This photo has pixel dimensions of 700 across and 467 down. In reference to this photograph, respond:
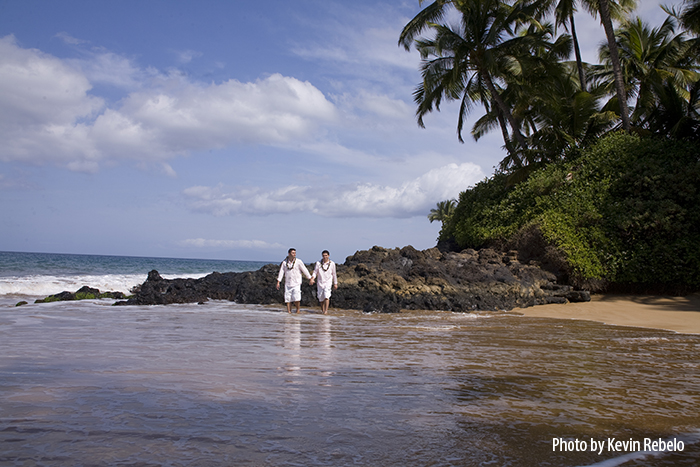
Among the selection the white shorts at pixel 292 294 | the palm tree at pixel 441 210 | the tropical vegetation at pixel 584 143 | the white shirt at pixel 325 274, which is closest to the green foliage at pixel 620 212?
the tropical vegetation at pixel 584 143

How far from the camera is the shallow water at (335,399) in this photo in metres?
2.68

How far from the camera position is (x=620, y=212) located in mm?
15023

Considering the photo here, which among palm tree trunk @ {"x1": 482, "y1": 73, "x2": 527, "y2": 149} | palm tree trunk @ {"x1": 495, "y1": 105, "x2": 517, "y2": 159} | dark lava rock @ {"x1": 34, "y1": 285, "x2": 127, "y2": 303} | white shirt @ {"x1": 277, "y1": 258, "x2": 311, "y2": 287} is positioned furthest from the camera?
palm tree trunk @ {"x1": 495, "y1": 105, "x2": 517, "y2": 159}

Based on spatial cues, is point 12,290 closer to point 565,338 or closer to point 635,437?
point 565,338

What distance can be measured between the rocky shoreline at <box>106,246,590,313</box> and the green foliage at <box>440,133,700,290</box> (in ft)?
4.30

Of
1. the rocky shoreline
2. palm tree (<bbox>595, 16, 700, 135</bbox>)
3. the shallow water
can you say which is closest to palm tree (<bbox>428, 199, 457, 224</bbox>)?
palm tree (<bbox>595, 16, 700, 135</bbox>)

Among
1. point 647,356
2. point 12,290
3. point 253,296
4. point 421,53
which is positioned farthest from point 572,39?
point 12,290

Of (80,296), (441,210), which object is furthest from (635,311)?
(441,210)

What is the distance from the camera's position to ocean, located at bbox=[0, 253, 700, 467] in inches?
105

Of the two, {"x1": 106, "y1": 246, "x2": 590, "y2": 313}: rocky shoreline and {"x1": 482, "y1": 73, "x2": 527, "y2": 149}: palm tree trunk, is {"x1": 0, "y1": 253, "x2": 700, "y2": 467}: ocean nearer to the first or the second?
{"x1": 106, "y1": 246, "x2": 590, "y2": 313}: rocky shoreline

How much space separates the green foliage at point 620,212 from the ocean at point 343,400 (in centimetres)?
748

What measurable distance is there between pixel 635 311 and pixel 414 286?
18.6 ft

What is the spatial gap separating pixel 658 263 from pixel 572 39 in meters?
12.9

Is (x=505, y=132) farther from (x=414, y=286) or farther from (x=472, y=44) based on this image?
(x=414, y=286)
